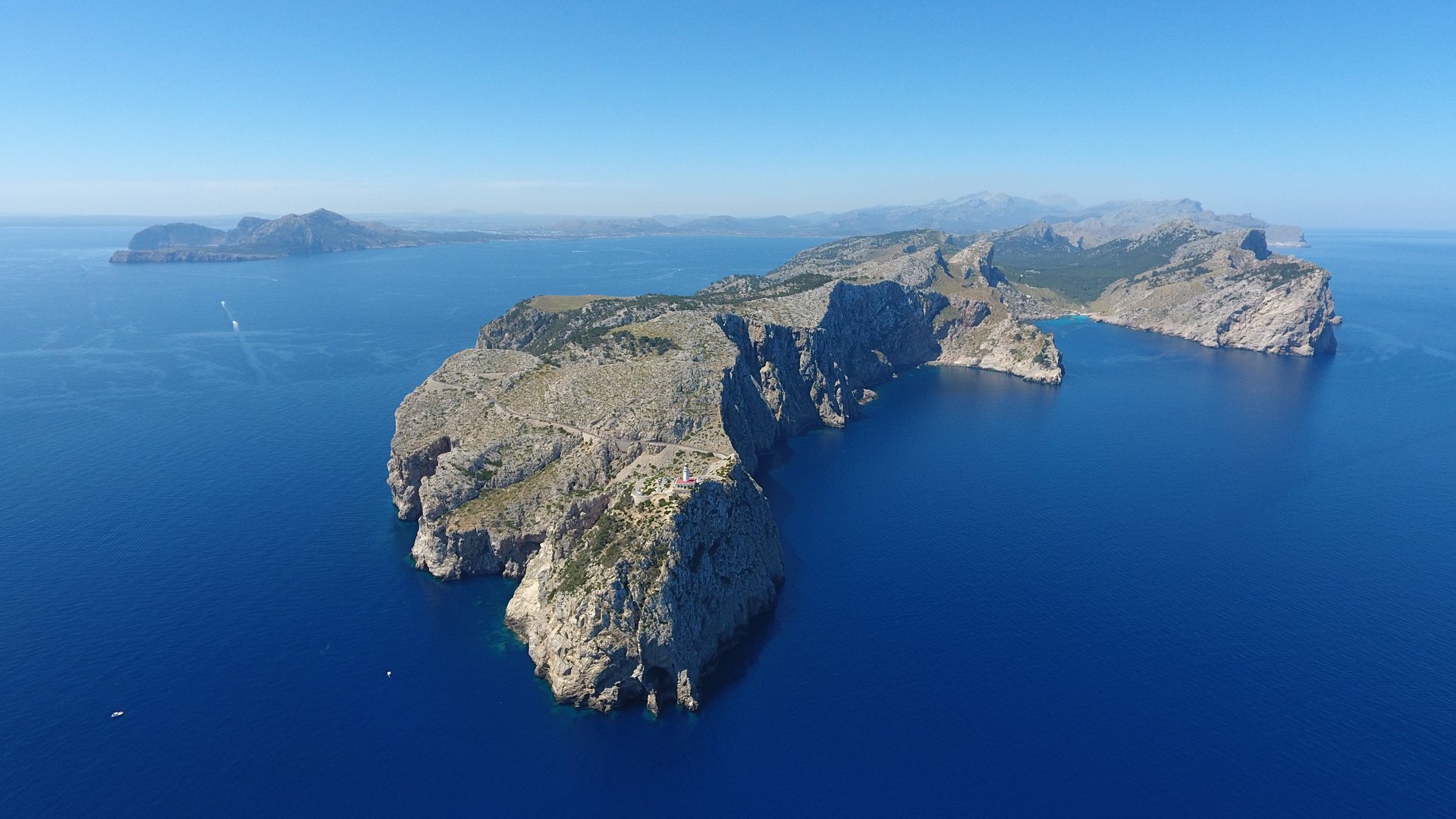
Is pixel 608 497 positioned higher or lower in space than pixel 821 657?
higher

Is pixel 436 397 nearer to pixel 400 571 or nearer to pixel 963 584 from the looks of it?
pixel 400 571

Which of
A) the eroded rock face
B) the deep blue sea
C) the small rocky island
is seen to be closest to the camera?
the deep blue sea

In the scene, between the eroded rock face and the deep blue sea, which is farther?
the eroded rock face

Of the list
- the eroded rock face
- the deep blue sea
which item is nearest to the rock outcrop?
the eroded rock face

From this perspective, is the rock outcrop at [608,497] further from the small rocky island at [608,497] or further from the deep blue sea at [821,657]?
the deep blue sea at [821,657]

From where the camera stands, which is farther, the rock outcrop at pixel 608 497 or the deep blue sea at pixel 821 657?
the rock outcrop at pixel 608 497

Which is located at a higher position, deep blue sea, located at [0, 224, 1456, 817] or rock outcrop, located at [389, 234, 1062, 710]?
rock outcrop, located at [389, 234, 1062, 710]

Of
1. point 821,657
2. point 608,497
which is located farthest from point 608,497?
point 821,657

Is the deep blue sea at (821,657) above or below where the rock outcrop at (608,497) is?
below

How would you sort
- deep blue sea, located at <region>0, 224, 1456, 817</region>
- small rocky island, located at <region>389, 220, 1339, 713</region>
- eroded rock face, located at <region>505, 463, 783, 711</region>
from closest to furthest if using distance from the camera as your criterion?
1. deep blue sea, located at <region>0, 224, 1456, 817</region>
2. eroded rock face, located at <region>505, 463, 783, 711</region>
3. small rocky island, located at <region>389, 220, 1339, 713</region>

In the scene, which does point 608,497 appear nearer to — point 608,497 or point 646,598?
point 608,497

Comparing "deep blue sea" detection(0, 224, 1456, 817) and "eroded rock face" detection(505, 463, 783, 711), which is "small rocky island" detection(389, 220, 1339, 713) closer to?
"eroded rock face" detection(505, 463, 783, 711)

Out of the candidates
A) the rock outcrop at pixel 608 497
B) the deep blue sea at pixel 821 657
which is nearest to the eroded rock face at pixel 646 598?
the rock outcrop at pixel 608 497
